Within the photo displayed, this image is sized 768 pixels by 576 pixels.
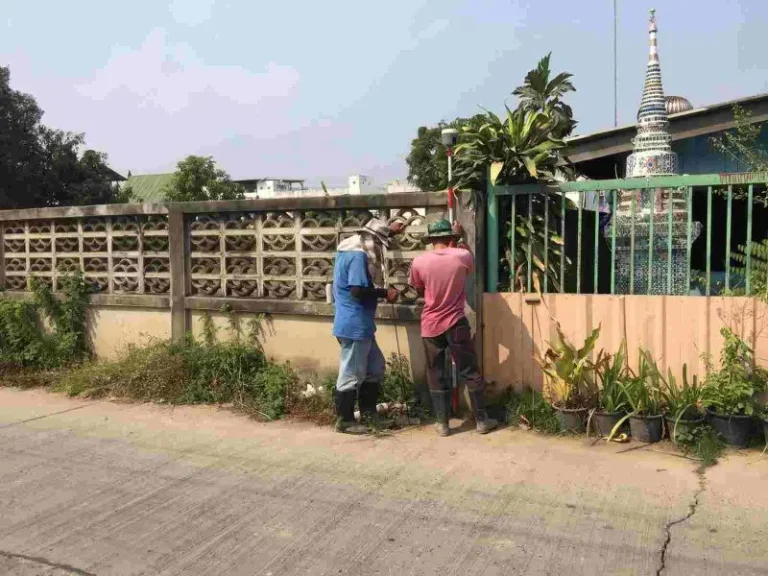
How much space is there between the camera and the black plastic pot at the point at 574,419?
530cm

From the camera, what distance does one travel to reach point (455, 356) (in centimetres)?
554

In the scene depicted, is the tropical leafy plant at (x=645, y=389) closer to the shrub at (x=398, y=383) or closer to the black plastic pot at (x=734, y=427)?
the black plastic pot at (x=734, y=427)

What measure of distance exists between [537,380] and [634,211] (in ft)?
5.01

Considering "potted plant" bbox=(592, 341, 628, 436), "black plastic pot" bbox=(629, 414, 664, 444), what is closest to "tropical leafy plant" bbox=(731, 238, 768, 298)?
"potted plant" bbox=(592, 341, 628, 436)

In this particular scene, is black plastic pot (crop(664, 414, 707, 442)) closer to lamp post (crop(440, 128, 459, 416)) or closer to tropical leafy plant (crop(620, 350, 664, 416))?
tropical leafy plant (crop(620, 350, 664, 416))

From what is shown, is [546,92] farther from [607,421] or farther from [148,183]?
[148,183]

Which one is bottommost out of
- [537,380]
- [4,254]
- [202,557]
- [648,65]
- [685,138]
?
[202,557]

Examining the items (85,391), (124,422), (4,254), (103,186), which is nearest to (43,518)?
(124,422)

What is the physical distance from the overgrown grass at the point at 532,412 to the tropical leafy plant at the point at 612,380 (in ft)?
1.26

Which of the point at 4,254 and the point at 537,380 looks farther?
the point at 4,254

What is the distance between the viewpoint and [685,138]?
781 cm

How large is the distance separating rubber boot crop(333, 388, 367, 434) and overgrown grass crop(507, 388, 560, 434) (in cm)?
121

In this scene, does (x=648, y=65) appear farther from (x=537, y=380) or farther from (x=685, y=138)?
(x=537, y=380)

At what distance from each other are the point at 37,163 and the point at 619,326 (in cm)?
2450
